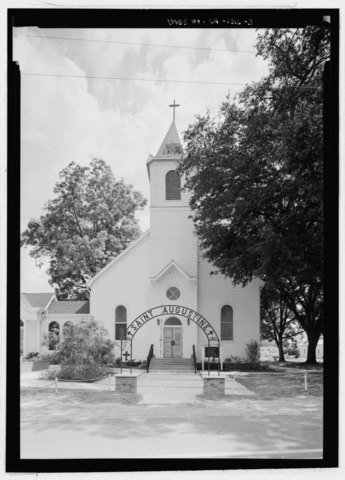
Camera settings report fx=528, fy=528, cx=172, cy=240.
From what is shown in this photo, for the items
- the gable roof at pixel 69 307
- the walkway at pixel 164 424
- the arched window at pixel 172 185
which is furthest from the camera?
the arched window at pixel 172 185

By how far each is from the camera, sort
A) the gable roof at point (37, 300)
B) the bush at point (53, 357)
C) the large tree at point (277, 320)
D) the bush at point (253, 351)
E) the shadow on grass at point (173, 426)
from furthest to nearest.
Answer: the large tree at point (277, 320) → the bush at point (253, 351) → the bush at point (53, 357) → the gable roof at point (37, 300) → the shadow on grass at point (173, 426)

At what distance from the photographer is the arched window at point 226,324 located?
11.2 m

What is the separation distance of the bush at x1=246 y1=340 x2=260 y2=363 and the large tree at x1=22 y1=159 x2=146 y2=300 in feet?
12.4

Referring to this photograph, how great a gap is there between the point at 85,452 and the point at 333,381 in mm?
3300

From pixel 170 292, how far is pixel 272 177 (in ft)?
10.6

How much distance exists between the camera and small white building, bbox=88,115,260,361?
420 inches

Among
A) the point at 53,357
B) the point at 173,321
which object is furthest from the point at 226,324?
the point at 53,357

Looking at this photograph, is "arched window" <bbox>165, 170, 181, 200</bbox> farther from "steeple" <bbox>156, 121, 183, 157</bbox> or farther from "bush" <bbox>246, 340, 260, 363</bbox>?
"bush" <bbox>246, 340, 260, 363</bbox>

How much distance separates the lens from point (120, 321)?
1095 centimetres

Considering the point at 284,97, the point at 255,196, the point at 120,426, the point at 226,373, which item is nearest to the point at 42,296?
the point at 120,426

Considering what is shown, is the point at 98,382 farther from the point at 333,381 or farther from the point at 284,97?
the point at 284,97

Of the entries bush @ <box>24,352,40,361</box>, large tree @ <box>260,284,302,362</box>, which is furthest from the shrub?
large tree @ <box>260,284,302,362</box>

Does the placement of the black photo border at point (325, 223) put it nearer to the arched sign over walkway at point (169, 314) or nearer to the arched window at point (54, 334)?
the arched sign over walkway at point (169, 314)

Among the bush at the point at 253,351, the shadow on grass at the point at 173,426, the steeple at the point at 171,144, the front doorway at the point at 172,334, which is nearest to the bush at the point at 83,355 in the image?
the front doorway at the point at 172,334
